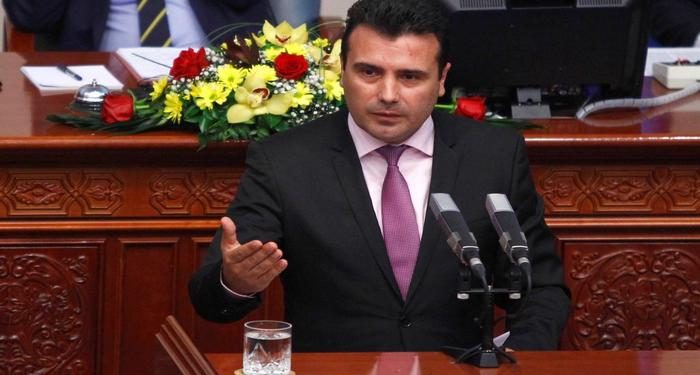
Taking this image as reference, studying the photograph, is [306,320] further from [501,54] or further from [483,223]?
[501,54]

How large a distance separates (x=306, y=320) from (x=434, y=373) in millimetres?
570

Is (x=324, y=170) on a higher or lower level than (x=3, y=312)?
higher

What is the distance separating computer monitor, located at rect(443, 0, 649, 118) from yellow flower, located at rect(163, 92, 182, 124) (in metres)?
0.74

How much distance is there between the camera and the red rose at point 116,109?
3.34 meters

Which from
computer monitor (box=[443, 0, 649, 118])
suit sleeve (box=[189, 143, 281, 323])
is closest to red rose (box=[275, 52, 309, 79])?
computer monitor (box=[443, 0, 649, 118])

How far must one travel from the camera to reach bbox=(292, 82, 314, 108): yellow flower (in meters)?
3.27

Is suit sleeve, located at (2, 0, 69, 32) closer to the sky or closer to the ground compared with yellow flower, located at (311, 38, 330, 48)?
closer to the ground

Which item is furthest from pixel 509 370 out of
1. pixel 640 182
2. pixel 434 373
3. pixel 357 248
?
pixel 640 182

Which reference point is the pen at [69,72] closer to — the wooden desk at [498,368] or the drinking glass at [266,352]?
the wooden desk at [498,368]

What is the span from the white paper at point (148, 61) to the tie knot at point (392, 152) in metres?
1.26

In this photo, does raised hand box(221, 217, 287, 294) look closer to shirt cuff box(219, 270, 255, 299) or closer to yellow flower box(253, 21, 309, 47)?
shirt cuff box(219, 270, 255, 299)

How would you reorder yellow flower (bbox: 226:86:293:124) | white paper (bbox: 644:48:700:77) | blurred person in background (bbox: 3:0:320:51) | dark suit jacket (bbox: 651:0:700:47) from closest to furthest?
yellow flower (bbox: 226:86:293:124) < white paper (bbox: 644:48:700:77) < blurred person in background (bbox: 3:0:320:51) < dark suit jacket (bbox: 651:0:700:47)

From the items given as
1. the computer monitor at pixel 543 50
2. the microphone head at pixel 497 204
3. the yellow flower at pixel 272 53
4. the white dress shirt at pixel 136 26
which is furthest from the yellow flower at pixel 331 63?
the white dress shirt at pixel 136 26

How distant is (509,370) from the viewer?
2207mm
